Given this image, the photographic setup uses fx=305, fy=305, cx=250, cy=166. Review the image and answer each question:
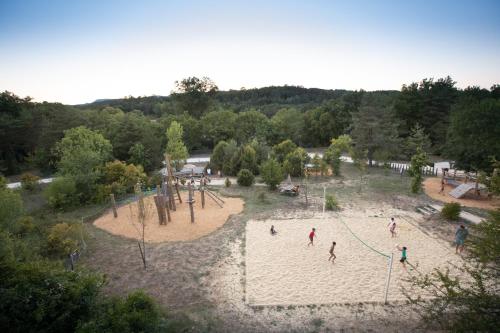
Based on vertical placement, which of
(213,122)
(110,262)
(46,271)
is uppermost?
(213,122)

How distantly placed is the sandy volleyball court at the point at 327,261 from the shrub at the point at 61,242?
346 inches

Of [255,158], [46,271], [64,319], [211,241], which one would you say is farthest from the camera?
[255,158]

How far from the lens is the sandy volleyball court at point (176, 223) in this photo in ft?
58.3

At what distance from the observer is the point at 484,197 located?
2356 centimetres

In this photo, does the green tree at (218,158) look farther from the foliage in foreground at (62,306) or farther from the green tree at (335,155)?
the foliage in foreground at (62,306)

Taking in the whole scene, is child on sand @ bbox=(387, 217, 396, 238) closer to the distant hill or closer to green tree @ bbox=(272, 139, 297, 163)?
green tree @ bbox=(272, 139, 297, 163)

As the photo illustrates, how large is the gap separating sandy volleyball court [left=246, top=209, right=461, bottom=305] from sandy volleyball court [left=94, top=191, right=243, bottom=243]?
2708mm

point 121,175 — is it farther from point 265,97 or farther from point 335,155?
point 265,97

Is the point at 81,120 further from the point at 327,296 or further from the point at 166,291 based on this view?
the point at 327,296

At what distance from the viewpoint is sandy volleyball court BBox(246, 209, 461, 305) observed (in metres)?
11.8

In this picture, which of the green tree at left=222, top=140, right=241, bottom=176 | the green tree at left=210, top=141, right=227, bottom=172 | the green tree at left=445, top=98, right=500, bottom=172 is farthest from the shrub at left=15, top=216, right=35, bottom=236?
the green tree at left=445, top=98, right=500, bottom=172

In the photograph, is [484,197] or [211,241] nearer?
[211,241]

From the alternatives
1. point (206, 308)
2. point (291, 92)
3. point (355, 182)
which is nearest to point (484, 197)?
point (355, 182)

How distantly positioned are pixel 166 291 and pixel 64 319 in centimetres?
425
